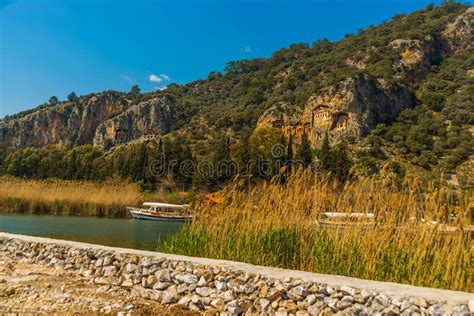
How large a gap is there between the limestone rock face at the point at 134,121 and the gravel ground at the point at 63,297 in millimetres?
63049

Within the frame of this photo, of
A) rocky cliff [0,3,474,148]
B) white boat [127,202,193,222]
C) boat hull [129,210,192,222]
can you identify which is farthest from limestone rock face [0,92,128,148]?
boat hull [129,210,192,222]

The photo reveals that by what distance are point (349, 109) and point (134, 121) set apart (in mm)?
42503

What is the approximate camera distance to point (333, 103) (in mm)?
43469

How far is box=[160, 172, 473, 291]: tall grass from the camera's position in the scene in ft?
12.0

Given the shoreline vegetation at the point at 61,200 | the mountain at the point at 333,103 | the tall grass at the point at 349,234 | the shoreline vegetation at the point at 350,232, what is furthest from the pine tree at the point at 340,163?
the tall grass at the point at 349,234

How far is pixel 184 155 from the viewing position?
34.5 m

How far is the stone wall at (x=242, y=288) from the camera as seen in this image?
2.83 meters

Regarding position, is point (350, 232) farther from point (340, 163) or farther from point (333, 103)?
point (333, 103)

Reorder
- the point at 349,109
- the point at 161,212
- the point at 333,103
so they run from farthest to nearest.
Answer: the point at 333,103, the point at 349,109, the point at 161,212

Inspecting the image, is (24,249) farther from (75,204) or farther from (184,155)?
(184,155)

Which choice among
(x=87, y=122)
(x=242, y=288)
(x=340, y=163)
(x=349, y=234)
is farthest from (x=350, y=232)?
(x=87, y=122)

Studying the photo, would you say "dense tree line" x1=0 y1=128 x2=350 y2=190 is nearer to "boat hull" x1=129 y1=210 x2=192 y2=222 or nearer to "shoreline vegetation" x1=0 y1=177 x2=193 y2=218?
"boat hull" x1=129 y1=210 x2=192 y2=222

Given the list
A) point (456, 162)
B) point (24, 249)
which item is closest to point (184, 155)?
point (456, 162)

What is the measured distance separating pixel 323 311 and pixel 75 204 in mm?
16697
